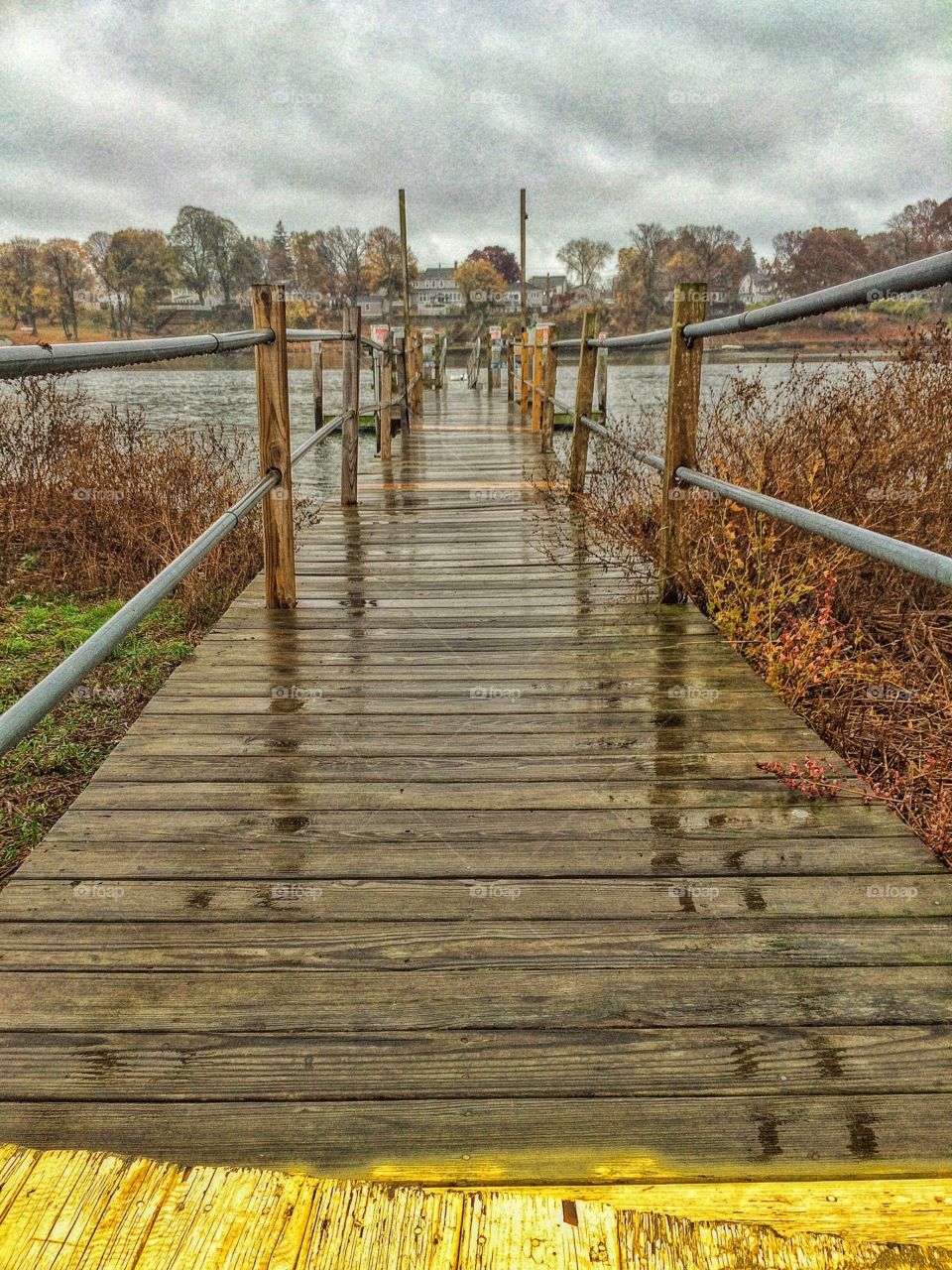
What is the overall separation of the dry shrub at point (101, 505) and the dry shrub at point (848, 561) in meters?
3.20

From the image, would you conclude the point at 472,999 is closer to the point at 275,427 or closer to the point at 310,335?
the point at 275,427

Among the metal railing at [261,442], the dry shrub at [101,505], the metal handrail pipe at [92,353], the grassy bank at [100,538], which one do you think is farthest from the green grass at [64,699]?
the metal handrail pipe at [92,353]

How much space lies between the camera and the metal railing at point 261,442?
120 cm

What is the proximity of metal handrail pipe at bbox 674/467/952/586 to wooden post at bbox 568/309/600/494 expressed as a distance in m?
2.87

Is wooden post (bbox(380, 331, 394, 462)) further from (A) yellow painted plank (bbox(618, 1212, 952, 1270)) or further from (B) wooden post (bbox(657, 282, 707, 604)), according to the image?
(A) yellow painted plank (bbox(618, 1212, 952, 1270))

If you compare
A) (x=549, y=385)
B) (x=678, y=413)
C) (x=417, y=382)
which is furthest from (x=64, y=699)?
(x=417, y=382)

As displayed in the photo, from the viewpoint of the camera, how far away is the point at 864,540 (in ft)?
5.28

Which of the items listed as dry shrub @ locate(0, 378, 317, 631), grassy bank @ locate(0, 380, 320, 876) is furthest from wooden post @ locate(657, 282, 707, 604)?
dry shrub @ locate(0, 378, 317, 631)

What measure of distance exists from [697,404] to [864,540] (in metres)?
1.71

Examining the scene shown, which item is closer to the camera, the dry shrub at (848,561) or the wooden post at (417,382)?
the dry shrub at (848,561)

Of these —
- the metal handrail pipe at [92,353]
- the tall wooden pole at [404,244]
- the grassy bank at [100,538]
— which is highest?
the tall wooden pole at [404,244]

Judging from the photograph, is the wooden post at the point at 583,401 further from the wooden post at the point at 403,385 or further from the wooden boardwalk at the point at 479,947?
the wooden post at the point at 403,385

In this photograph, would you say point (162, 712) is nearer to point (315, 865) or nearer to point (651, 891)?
point (315, 865)

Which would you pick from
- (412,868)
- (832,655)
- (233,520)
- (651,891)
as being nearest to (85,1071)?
(412,868)
